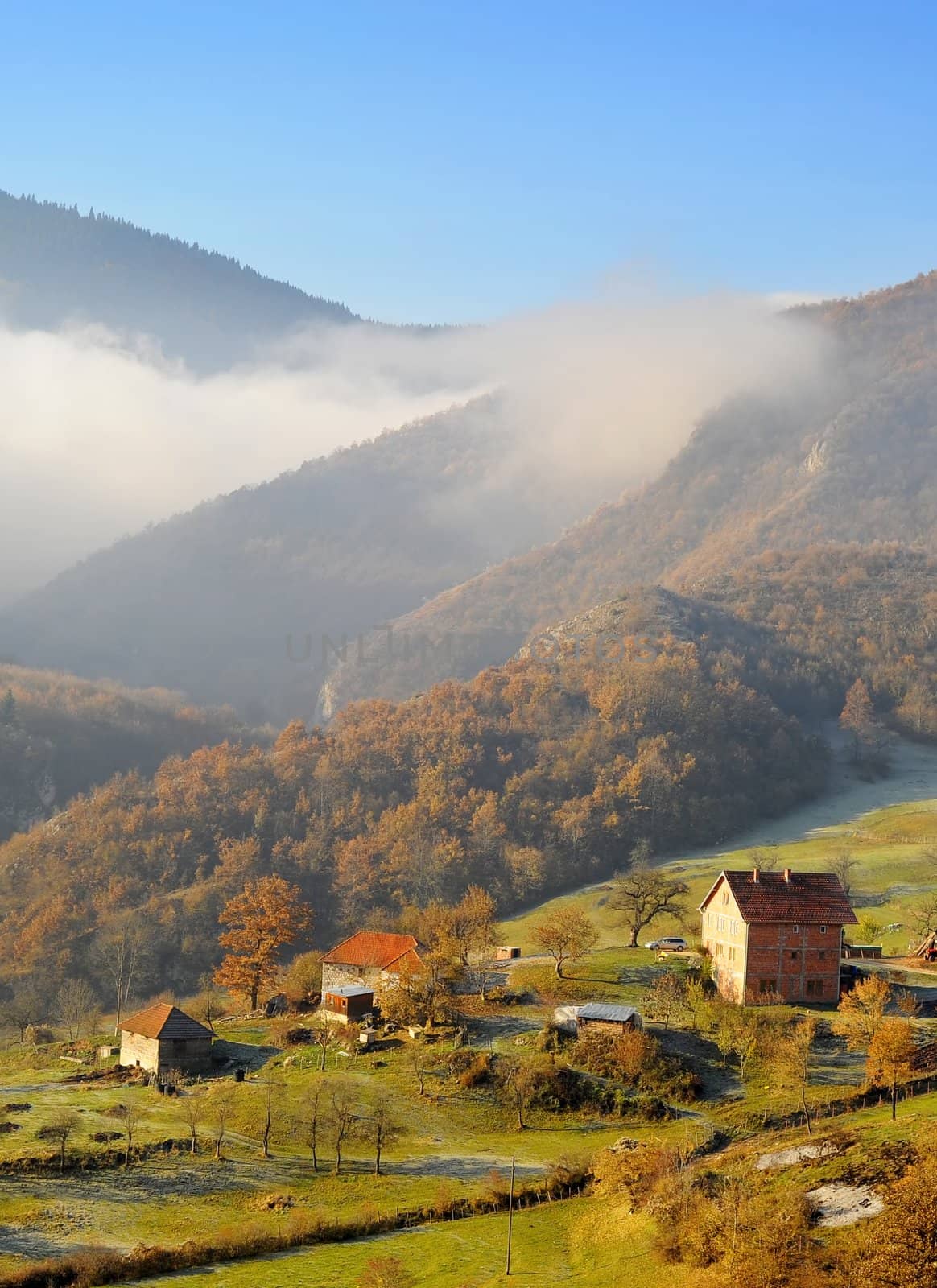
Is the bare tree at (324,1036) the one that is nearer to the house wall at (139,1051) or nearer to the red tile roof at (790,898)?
the house wall at (139,1051)

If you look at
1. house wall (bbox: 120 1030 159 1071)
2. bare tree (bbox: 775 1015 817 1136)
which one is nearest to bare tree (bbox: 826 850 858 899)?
bare tree (bbox: 775 1015 817 1136)

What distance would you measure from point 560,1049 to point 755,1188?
2818 cm

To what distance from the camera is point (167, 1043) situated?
81.8m

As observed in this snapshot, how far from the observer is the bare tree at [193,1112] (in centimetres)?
6422

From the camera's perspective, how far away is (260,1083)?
7481cm

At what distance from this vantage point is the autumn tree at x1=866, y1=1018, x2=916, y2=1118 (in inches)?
2456

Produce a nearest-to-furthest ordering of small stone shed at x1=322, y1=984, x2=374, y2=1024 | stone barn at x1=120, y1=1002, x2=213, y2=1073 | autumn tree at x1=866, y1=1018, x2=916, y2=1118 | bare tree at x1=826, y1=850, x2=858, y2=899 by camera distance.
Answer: autumn tree at x1=866, y1=1018, x2=916, y2=1118 < stone barn at x1=120, y1=1002, x2=213, y2=1073 < small stone shed at x1=322, y1=984, x2=374, y2=1024 < bare tree at x1=826, y1=850, x2=858, y2=899

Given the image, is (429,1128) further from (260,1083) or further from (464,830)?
(464,830)

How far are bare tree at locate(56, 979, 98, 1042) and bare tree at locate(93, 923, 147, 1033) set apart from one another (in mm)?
3476

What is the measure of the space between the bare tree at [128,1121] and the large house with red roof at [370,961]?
24050 millimetres

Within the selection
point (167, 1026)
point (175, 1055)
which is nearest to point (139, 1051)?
point (167, 1026)

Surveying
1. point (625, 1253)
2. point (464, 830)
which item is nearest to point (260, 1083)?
point (625, 1253)

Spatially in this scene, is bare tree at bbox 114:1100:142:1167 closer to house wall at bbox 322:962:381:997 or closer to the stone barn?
the stone barn

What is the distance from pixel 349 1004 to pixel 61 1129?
28.2 metres
